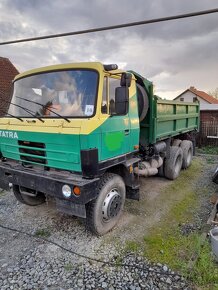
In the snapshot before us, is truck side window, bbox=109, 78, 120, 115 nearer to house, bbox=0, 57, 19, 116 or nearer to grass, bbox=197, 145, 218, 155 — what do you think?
grass, bbox=197, 145, 218, 155

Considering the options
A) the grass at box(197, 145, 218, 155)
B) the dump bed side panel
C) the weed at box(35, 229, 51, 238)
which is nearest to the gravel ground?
the weed at box(35, 229, 51, 238)

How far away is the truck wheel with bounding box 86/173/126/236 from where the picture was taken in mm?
3504

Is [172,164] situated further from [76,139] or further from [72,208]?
[76,139]

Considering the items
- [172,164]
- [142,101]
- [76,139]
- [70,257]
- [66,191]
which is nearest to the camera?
[76,139]

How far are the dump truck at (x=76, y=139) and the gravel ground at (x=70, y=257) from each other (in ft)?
→ 1.09

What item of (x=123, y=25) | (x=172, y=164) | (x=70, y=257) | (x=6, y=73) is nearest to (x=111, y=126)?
(x=123, y=25)

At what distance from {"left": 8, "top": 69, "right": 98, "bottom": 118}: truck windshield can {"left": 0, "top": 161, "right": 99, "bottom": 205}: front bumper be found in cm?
86

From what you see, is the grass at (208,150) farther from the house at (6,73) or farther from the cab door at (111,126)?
the house at (6,73)

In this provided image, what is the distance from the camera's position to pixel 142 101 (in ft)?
15.4

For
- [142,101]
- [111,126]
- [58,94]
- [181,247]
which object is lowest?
[181,247]

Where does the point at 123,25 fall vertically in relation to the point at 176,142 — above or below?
above

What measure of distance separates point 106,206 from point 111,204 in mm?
121

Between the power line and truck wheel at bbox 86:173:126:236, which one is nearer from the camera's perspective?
the power line

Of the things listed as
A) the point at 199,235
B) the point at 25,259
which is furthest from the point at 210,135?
the point at 25,259
